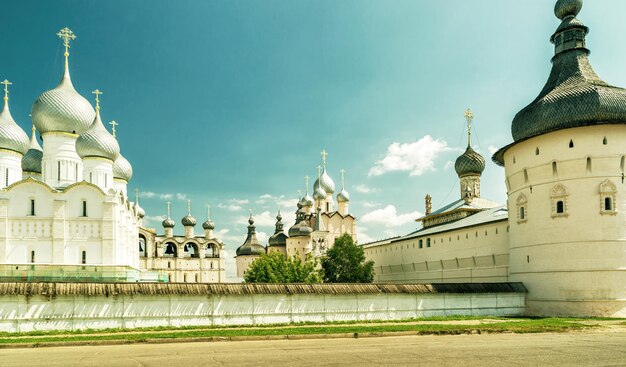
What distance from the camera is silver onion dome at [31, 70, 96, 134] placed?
3316cm

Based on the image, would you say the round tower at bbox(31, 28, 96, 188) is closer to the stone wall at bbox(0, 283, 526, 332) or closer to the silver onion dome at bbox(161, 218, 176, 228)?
the stone wall at bbox(0, 283, 526, 332)

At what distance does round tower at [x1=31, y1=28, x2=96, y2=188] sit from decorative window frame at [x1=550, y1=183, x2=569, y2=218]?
28.4 m

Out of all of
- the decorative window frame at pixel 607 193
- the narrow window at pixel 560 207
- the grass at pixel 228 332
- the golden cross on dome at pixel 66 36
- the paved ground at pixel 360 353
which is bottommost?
the grass at pixel 228 332

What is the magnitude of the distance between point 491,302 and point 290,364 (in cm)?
1671

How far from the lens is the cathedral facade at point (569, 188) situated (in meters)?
22.8

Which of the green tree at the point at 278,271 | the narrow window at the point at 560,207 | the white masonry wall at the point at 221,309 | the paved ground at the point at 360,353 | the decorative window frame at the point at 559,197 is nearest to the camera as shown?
the paved ground at the point at 360,353

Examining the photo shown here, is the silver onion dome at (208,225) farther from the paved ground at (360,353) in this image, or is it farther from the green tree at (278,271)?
the paved ground at (360,353)

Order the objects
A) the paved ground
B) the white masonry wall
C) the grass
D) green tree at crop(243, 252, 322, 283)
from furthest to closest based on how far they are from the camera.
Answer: green tree at crop(243, 252, 322, 283) < the white masonry wall < the grass < the paved ground

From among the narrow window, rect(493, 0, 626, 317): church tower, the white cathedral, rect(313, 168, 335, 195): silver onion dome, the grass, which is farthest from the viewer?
rect(313, 168, 335, 195): silver onion dome

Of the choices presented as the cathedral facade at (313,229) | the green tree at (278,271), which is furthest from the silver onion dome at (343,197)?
the green tree at (278,271)

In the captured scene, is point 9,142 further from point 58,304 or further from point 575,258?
point 575,258

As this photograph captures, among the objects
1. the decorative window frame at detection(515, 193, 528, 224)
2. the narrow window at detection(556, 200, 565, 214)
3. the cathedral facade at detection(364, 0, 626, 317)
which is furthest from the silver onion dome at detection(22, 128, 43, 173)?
the narrow window at detection(556, 200, 565, 214)

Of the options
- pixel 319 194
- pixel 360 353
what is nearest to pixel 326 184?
pixel 319 194

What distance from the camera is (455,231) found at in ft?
111
